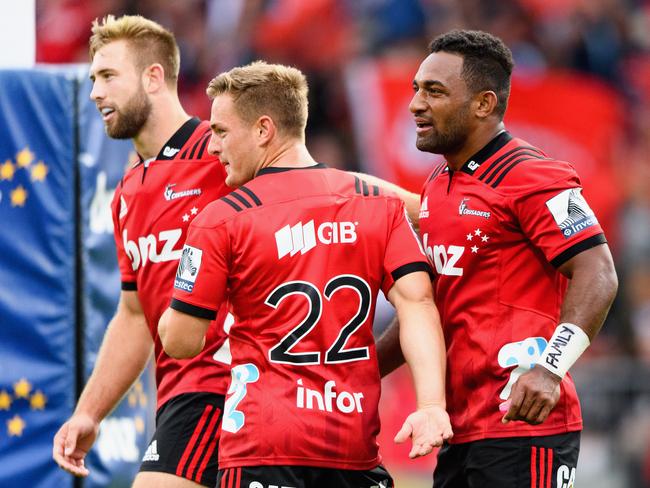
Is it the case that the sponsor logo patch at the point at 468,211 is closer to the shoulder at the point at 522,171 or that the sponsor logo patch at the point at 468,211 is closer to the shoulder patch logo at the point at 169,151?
the shoulder at the point at 522,171

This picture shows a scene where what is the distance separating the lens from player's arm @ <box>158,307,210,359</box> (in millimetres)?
4352

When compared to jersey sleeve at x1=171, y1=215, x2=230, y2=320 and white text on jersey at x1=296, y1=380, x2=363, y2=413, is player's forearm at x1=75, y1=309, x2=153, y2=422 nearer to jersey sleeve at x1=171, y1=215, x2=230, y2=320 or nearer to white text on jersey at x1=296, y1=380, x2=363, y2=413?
jersey sleeve at x1=171, y1=215, x2=230, y2=320

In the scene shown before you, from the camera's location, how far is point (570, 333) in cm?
431

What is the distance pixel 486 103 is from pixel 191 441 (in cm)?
193

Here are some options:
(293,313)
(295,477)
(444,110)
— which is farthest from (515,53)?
(295,477)

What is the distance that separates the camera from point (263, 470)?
4297mm

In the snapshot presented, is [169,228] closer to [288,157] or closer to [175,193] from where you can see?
[175,193]

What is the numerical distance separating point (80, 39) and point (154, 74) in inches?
269

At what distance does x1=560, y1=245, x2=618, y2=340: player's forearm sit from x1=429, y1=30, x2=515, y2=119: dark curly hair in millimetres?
784

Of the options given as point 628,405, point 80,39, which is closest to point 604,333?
point 628,405

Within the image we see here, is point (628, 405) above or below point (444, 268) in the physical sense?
below

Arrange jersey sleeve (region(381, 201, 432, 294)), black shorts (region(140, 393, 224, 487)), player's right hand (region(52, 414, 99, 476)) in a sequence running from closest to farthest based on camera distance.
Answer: jersey sleeve (region(381, 201, 432, 294)) < black shorts (region(140, 393, 224, 487)) < player's right hand (region(52, 414, 99, 476))

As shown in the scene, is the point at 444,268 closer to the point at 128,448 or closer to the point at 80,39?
the point at 128,448

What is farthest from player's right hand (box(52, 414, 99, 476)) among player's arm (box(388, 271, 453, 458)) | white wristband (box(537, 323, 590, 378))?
white wristband (box(537, 323, 590, 378))
